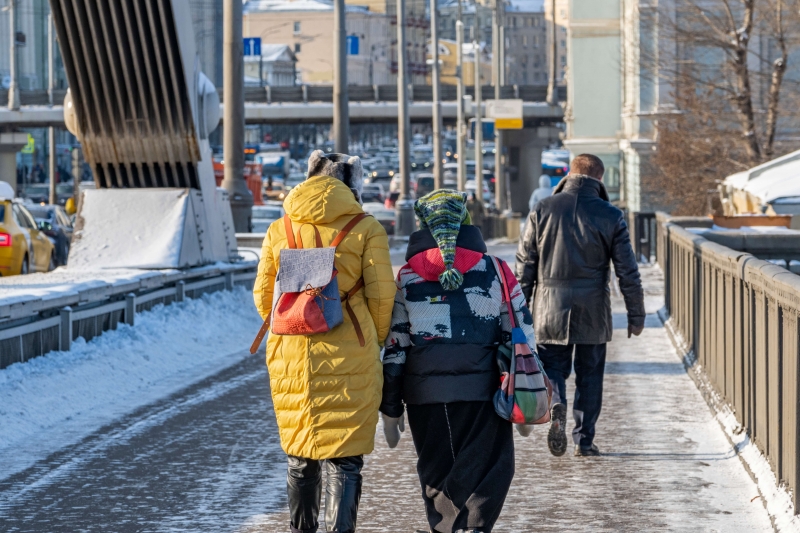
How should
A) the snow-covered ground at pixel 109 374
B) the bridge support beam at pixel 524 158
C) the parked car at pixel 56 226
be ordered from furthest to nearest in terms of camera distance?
the bridge support beam at pixel 524 158 → the parked car at pixel 56 226 → the snow-covered ground at pixel 109 374

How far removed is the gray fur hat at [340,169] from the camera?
5.86 metres

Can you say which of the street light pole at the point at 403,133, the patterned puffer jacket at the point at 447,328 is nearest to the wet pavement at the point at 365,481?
the patterned puffer jacket at the point at 447,328

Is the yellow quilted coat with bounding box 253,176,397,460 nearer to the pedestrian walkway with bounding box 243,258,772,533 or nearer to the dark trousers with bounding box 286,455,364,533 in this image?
the dark trousers with bounding box 286,455,364,533

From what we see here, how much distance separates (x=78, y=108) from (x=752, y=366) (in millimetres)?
10644

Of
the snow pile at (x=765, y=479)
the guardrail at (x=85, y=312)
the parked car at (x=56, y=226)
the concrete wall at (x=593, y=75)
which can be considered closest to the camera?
the snow pile at (x=765, y=479)

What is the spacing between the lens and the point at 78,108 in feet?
54.3

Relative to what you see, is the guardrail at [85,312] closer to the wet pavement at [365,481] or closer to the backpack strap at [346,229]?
the wet pavement at [365,481]

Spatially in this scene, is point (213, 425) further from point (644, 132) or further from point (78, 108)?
point (644, 132)

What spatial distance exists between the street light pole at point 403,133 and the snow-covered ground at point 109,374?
84.0ft

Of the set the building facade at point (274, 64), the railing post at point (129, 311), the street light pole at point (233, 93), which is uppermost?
the building facade at point (274, 64)

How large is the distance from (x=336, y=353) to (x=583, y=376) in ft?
10.7

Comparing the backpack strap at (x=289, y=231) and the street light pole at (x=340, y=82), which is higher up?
the street light pole at (x=340, y=82)

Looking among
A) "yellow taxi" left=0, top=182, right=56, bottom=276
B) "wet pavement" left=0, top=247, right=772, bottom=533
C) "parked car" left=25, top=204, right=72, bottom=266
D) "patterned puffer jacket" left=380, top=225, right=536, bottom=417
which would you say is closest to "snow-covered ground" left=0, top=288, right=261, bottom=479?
"wet pavement" left=0, top=247, right=772, bottom=533

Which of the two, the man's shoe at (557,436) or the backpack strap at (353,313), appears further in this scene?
the man's shoe at (557,436)
